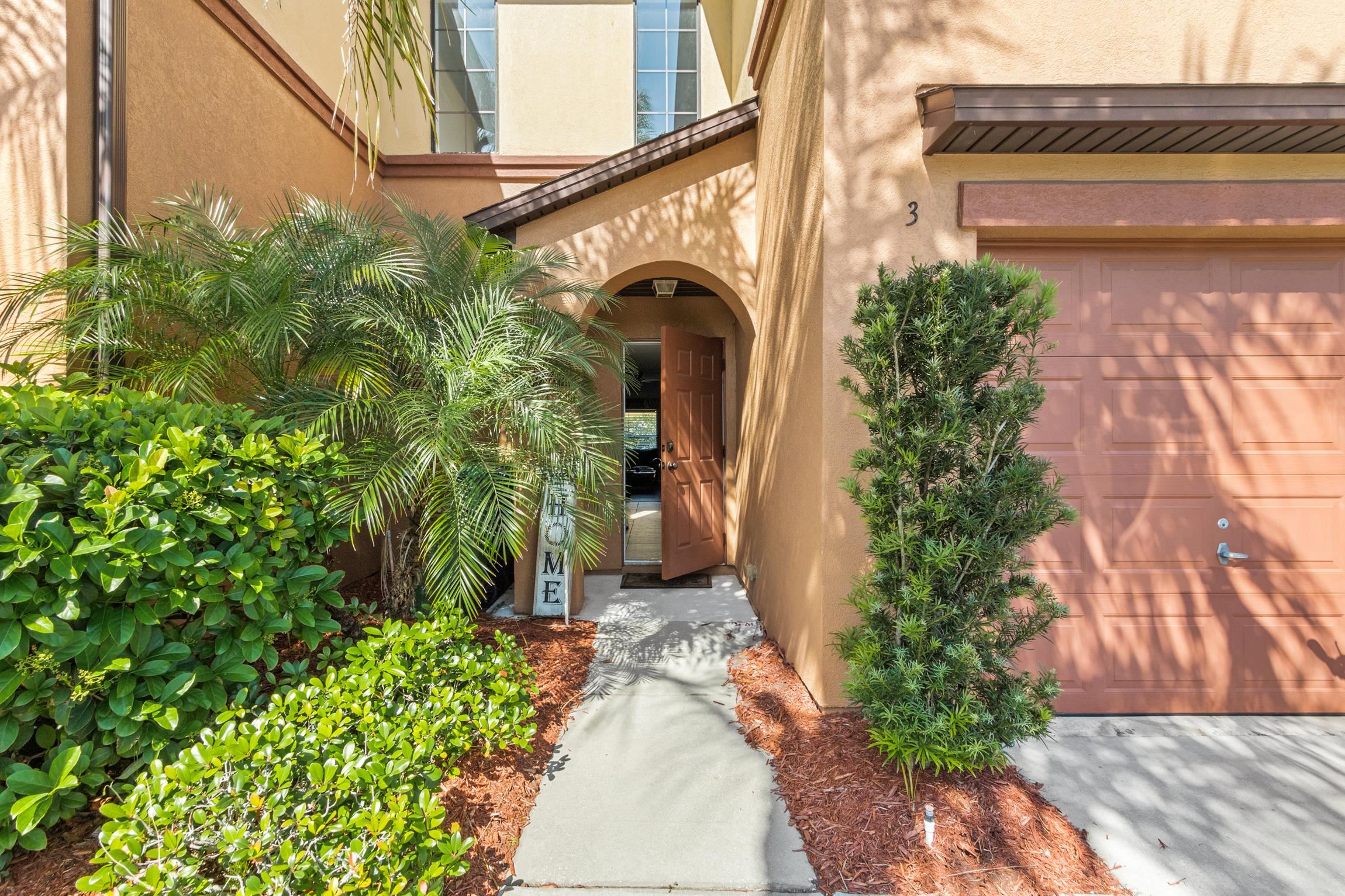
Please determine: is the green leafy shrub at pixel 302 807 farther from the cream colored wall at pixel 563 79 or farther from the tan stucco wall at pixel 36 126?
the cream colored wall at pixel 563 79

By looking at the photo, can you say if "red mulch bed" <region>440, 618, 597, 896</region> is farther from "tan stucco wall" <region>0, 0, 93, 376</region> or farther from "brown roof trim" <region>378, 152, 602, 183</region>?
"brown roof trim" <region>378, 152, 602, 183</region>

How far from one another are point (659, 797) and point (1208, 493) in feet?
11.6

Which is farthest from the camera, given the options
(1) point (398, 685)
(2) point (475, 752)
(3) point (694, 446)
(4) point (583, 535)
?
(3) point (694, 446)

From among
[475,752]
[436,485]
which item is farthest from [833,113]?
[475,752]

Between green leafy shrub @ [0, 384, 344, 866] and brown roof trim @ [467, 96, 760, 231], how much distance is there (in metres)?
3.02

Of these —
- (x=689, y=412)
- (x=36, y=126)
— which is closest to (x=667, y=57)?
(x=689, y=412)

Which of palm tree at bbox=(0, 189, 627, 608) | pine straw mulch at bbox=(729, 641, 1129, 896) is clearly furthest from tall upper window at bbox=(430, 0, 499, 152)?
pine straw mulch at bbox=(729, 641, 1129, 896)

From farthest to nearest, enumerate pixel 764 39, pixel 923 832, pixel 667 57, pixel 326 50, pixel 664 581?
pixel 667 57 < pixel 664 581 < pixel 326 50 < pixel 764 39 < pixel 923 832

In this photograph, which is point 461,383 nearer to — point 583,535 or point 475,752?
point 583,535

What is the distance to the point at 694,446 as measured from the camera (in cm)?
583

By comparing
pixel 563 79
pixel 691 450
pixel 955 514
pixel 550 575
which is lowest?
pixel 550 575

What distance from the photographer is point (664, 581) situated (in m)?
5.63

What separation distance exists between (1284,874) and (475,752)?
11.3 feet

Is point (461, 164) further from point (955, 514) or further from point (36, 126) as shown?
point (955, 514)
